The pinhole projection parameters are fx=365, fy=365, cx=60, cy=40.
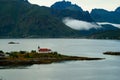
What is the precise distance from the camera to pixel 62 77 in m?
125

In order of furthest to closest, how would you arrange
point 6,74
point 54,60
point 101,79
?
point 54,60, point 6,74, point 101,79

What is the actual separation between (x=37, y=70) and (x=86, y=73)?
19.8 meters

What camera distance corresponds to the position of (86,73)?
136625 millimetres

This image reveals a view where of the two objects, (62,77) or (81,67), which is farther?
(81,67)

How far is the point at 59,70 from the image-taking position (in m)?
144

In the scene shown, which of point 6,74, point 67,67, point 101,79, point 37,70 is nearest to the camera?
point 101,79

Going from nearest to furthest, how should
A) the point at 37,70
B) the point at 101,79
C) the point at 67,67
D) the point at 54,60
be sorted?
the point at 101,79 < the point at 37,70 < the point at 67,67 < the point at 54,60

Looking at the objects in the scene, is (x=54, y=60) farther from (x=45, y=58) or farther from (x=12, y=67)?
(x=12, y=67)

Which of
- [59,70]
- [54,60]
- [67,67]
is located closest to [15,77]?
[59,70]

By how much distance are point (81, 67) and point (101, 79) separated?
1347 inches

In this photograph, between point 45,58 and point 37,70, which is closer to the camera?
point 37,70

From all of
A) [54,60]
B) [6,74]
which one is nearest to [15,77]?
[6,74]

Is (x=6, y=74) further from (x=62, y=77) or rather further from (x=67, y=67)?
(x=67, y=67)

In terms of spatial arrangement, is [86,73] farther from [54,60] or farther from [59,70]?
[54,60]
